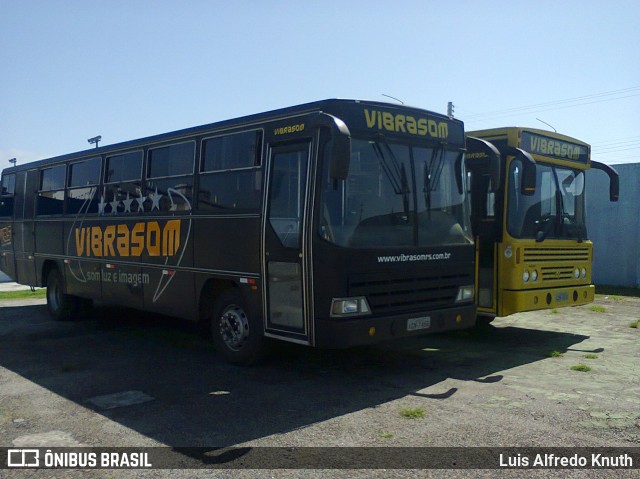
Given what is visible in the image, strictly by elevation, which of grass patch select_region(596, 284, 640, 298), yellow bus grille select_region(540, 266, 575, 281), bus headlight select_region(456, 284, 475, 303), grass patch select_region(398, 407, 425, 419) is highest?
yellow bus grille select_region(540, 266, 575, 281)

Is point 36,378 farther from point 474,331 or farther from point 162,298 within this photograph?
point 474,331

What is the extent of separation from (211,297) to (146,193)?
89.7 inches

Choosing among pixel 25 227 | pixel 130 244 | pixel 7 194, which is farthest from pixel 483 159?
pixel 7 194

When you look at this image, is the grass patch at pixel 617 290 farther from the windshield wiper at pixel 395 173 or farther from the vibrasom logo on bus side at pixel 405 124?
the windshield wiper at pixel 395 173

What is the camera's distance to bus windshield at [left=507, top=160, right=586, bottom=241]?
9820mm

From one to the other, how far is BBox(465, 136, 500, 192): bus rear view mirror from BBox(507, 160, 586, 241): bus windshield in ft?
1.53

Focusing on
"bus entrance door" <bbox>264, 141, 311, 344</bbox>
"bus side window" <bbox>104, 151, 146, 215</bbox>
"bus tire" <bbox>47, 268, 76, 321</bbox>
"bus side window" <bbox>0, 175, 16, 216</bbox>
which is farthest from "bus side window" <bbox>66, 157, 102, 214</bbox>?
"bus entrance door" <bbox>264, 141, 311, 344</bbox>

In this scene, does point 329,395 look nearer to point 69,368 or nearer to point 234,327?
point 234,327

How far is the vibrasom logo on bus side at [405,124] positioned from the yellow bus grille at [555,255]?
8.60 feet

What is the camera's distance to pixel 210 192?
8914 millimetres

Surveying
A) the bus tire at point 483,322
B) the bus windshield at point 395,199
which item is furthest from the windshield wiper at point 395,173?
the bus tire at point 483,322

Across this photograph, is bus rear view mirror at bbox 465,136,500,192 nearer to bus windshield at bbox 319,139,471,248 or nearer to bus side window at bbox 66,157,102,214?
bus windshield at bbox 319,139,471,248

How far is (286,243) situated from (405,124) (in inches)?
80.6

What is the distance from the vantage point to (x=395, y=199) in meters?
7.68
